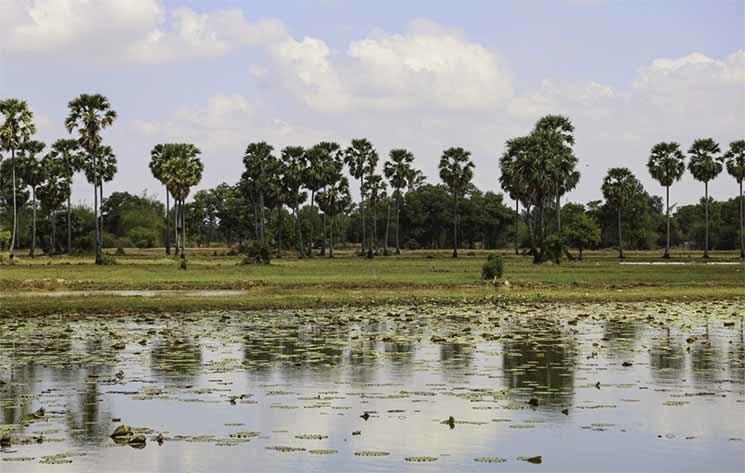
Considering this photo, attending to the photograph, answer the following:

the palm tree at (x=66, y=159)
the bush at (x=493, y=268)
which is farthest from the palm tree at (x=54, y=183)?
the bush at (x=493, y=268)

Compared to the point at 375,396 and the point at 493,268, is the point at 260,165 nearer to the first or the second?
the point at 493,268

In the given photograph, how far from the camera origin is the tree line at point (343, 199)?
107 m

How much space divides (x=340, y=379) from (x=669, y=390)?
21.1 feet

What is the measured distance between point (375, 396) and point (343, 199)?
119854mm

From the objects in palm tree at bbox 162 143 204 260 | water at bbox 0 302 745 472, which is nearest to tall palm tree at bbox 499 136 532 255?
palm tree at bbox 162 143 204 260

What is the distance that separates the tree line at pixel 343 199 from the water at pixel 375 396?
202ft

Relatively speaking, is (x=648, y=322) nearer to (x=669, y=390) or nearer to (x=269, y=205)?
(x=669, y=390)

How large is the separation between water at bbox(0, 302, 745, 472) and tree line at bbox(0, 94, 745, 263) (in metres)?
61.7

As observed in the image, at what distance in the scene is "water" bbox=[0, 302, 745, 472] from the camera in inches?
581

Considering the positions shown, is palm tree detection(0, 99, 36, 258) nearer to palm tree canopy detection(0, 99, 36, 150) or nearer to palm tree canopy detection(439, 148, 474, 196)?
palm tree canopy detection(0, 99, 36, 150)

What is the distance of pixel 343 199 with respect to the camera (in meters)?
139

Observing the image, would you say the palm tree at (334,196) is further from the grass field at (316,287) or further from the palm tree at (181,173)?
the grass field at (316,287)

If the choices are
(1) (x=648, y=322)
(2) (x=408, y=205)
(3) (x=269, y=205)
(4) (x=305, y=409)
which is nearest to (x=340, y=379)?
(4) (x=305, y=409)

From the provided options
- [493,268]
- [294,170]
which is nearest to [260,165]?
[294,170]
